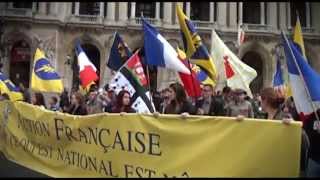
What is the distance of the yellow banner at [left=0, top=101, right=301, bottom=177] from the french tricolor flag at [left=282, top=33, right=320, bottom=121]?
2.77 metres

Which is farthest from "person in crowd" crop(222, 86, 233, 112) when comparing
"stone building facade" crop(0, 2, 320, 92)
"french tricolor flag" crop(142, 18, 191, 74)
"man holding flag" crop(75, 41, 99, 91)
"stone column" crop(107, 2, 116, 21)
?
"stone column" crop(107, 2, 116, 21)

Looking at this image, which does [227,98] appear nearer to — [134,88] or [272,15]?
[134,88]

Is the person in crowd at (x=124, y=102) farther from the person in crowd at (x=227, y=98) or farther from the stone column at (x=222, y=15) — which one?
the stone column at (x=222, y=15)

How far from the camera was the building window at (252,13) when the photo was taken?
137ft

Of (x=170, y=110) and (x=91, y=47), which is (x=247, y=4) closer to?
(x=91, y=47)

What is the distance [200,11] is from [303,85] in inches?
1325

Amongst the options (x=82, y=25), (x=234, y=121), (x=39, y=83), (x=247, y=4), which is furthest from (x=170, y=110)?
(x=247, y=4)

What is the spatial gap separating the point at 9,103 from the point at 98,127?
3.60 meters

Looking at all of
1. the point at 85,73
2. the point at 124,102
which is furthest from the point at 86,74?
the point at 124,102

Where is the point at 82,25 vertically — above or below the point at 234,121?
above

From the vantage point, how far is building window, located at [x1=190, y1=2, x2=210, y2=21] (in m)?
41.3

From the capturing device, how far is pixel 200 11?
136 feet

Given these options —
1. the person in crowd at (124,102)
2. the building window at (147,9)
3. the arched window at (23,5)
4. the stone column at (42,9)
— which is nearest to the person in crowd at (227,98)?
the person in crowd at (124,102)

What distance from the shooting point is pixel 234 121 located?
5324mm
